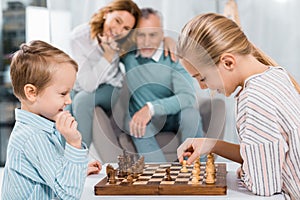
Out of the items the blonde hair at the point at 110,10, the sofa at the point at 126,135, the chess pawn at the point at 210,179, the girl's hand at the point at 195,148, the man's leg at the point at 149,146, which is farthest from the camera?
the blonde hair at the point at 110,10

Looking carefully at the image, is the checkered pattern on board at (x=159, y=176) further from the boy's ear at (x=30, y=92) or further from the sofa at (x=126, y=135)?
the boy's ear at (x=30, y=92)

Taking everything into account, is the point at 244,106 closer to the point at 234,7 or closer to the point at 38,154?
the point at 38,154

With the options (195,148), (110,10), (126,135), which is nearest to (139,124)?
(126,135)

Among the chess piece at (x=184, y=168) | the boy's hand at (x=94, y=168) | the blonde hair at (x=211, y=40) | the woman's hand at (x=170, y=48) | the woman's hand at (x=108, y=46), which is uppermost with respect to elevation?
the blonde hair at (x=211, y=40)

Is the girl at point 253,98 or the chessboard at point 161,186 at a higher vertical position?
the girl at point 253,98

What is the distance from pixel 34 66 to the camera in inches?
59.3

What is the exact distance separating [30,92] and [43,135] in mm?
128

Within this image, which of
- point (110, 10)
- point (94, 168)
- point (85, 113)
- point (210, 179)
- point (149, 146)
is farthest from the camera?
point (110, 10)

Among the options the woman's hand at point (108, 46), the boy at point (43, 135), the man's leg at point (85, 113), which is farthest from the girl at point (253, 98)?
the man's leg at point (85, 113)

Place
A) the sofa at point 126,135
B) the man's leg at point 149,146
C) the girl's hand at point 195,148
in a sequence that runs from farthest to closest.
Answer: the sofa at point 126,135 → the man's leg at point 149,146 → the girl's hand at point 195,148

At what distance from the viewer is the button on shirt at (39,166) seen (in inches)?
56.7

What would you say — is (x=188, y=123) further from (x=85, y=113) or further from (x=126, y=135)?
(x=85, y=113)

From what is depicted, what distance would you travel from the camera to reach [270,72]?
159 cm

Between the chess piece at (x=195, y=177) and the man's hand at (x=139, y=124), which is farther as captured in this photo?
the man's hand at (x=139, y=124)
